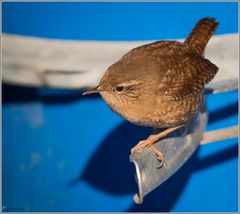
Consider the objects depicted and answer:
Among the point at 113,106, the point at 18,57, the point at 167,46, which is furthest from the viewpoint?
the point at 18,57

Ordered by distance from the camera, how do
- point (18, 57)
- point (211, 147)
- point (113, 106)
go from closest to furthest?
point (113, 106) < point (18, 57) < point (211, 147)

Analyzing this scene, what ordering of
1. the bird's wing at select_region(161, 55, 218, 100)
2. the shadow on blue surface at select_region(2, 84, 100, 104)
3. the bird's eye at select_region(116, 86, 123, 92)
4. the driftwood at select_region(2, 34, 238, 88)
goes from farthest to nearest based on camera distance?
the shadow on blue surface at select_region(2, 84, 100, 104) < the driftwood at select_region(2, 34, 238, 88) < the bird's wing at select_region(161, 55, 218, 100) < the bird's eye at select_region(116, 86, 123, 92)

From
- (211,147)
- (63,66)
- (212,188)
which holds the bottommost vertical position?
(212,188)

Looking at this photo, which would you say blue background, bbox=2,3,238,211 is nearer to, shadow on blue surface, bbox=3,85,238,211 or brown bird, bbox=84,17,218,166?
shadow on blue surface, bbox=3,85,238,211

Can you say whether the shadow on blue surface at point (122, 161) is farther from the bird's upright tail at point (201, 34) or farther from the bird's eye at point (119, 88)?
the bird's eye at point (119, 88)

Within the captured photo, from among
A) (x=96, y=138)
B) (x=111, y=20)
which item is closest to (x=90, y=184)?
(x=96, y=138)

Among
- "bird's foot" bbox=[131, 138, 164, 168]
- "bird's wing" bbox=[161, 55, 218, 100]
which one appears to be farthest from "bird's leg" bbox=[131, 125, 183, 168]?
"bird's wing" bbox=[161, 55, 218, 100]

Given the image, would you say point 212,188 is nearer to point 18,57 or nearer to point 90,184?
point 90,184
